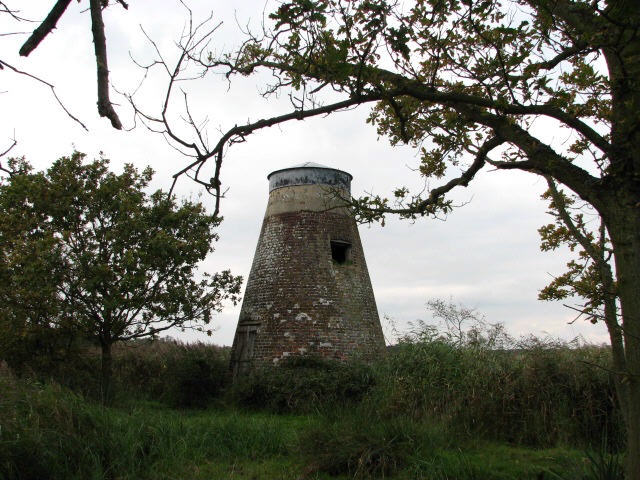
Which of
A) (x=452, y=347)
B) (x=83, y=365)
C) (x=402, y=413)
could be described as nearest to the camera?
(x=402, y=413)

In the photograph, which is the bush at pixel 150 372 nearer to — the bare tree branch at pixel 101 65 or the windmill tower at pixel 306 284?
the windmill tower at pixel 306 284

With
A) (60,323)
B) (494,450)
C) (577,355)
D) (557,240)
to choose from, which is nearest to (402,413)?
(494,450)

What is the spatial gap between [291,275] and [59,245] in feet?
18.8

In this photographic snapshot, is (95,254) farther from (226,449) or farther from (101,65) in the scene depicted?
(101,65)

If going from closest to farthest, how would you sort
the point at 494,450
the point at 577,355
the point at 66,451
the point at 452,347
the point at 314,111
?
the point at 314,111 → the point at 66,451 → the point at 494,450 → the point at 577,355 → the point at 452,347

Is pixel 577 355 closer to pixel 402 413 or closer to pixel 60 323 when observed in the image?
pixel 402 413

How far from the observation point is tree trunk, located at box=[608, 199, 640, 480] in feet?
16.6

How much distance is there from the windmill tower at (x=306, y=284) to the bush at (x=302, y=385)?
15.3 inches

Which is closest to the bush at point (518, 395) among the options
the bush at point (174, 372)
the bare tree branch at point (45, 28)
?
the bush at point (174, 372)

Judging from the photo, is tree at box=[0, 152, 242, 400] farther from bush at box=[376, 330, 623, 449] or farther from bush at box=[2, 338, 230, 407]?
bush at box=[376, 330, 623, 449]

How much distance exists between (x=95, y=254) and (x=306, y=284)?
17.4 ft

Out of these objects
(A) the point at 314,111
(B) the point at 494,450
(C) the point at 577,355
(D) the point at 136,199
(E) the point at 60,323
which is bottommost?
(B) the point at 494,450

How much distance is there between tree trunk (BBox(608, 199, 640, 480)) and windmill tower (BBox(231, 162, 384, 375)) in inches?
381

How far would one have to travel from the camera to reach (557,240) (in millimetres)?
11461
